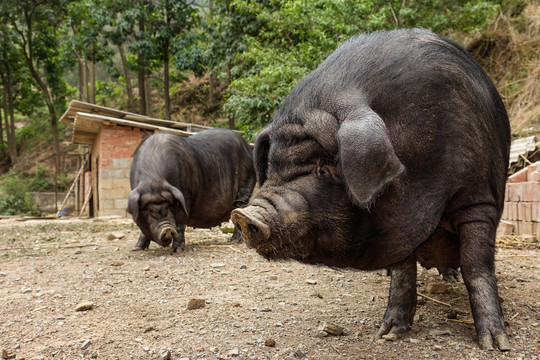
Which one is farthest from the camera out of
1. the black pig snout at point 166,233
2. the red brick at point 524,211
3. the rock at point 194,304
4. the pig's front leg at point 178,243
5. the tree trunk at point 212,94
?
the tree trunk at point 212,94

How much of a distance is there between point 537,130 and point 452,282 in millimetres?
7314

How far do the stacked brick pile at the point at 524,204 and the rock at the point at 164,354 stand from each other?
5.45 m

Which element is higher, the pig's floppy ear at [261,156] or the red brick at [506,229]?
the pig's floppy ear at [261,156]

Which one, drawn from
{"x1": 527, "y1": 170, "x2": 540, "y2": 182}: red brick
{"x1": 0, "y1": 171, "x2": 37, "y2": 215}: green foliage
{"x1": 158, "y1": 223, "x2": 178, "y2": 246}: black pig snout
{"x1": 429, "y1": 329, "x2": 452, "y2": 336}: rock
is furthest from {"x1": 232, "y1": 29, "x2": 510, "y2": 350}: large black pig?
{"x1": 0, "y1": 171, "x2": 37, "y2": 215}: green foliage

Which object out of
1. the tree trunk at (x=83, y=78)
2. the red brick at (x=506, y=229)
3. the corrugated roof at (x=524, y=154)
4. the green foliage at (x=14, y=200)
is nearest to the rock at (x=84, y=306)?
the red brick at (x=506, y=229)

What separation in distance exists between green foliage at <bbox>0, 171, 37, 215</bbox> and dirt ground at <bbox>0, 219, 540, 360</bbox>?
16.2 meters

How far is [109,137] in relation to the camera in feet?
45.7

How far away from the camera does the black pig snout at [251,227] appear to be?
2.20 metres

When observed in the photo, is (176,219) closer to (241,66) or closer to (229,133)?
(229,133)

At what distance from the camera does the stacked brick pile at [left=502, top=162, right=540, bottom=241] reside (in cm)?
655

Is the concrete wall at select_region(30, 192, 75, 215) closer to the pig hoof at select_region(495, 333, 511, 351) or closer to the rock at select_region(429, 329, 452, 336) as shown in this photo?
the rock at select_region(429, 329, 452, 336)

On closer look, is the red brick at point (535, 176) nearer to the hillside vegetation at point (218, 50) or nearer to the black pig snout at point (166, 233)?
the hillside vegetation at point (218, 50)

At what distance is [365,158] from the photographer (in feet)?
7.24

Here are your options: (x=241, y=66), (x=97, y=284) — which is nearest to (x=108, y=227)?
(x=97, y=284)
